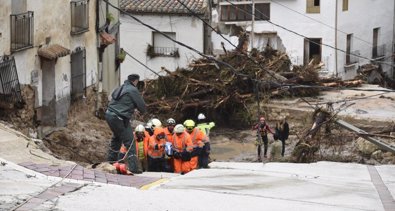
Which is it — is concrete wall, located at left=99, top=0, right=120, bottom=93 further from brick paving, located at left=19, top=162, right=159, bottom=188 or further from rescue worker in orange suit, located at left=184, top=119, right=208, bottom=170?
brick paving, located at left=19, top=162, right=159, bottom=188

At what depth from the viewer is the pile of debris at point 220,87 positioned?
26.7 m

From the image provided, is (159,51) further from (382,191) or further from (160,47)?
(382,191)

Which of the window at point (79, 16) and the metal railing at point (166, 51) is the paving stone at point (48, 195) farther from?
the metal railing at point (166, 51)

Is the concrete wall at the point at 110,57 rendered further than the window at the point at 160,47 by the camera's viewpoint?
No

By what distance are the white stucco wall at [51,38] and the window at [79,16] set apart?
162 millimetres

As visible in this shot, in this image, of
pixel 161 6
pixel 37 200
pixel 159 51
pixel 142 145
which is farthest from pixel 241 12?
pixel 37 200

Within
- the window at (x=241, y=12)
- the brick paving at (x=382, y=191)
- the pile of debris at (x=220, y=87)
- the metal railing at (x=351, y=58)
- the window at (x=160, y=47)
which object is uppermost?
the window at (x=241, y=12)

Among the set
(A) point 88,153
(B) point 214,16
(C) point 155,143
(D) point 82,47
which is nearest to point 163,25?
(B) point 214,16

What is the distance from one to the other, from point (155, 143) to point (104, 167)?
8.96 feet

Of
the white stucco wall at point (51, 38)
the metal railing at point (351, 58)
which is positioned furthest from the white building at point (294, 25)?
the white stucco wall at point (51, 38)

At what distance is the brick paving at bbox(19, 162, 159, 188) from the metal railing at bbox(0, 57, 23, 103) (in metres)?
5.56

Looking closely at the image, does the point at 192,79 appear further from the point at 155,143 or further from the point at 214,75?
the point at 155,143

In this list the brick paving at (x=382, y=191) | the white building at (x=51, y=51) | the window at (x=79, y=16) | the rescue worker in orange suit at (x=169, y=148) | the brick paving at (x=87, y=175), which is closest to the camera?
the brick paving at (x=382, y=191)

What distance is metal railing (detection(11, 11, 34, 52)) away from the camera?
17656 mm
